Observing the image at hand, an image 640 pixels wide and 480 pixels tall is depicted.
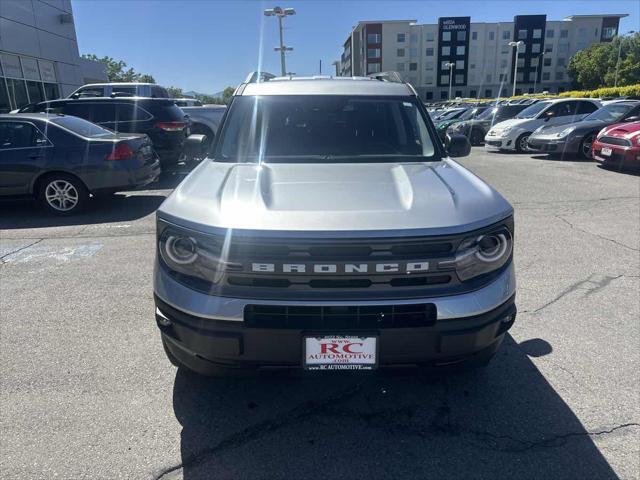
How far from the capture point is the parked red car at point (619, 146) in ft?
33.4

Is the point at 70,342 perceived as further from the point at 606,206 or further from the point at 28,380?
the point at 606,206

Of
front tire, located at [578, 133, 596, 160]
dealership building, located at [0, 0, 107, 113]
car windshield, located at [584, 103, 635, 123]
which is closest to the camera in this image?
car windshield, located at [584, 103, 635, 123]

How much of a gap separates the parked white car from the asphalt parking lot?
11597 millimetres

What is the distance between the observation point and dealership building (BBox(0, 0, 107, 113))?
17609mm

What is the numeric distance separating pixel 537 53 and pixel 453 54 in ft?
52.6

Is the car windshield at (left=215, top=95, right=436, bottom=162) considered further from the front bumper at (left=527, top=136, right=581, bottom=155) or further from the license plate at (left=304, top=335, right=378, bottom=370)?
the front bumper at (left=527, top=136, right=581, bottom=155)

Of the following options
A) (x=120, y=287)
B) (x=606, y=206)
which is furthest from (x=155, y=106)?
(x=606, y=206)

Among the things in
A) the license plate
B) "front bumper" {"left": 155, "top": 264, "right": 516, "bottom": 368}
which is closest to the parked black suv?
"front bumper" {"left": 155, "top": 264, "right": 516, "bottom": 368}

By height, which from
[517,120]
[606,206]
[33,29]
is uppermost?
[33,29]

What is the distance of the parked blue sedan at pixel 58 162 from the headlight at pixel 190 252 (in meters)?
5.65

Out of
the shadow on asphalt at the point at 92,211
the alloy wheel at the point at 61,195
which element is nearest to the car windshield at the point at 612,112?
the shadow on asphalt at the point at 92,211

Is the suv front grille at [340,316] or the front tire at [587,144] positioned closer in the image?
the suv front grille at [340,316]

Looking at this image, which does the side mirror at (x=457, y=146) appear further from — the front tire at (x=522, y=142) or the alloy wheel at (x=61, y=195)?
the front tire at (x=522, y=142)

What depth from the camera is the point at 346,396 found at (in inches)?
112
